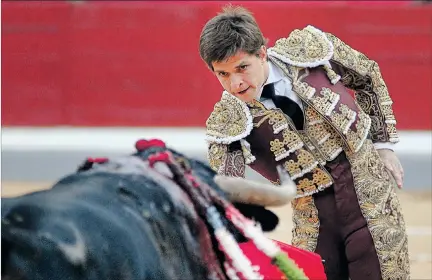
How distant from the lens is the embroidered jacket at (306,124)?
262cm

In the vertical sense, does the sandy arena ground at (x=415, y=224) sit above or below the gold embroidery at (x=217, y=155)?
above

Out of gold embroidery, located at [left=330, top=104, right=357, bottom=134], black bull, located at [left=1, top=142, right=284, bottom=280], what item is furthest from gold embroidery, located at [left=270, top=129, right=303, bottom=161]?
black bull, located at [left=1, top=142, right=284, bottom=280]

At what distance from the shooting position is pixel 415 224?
5.46 m

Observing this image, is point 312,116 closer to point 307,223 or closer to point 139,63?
point 307,223

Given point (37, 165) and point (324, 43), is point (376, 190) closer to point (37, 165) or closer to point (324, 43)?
point (324, 43)

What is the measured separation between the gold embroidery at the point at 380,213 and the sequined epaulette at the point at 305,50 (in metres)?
0.26

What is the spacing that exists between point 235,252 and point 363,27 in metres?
5.45

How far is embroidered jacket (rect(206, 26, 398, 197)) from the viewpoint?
2.62 meters

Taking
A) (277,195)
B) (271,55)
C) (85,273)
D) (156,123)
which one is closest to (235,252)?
(277,195)

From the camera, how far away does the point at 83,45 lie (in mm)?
7414

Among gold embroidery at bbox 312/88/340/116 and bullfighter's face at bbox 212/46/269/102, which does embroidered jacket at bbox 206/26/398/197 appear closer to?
gold embroidery at bbox 312/88/340/116

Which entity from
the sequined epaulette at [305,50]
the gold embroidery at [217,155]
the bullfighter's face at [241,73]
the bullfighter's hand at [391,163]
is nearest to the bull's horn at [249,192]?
the bullfighter's face at [241,73]

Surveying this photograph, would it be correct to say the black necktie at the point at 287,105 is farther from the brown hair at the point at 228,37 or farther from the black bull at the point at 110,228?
the black bull at the point at 110,228

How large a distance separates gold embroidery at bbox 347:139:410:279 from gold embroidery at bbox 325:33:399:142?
0.10m
